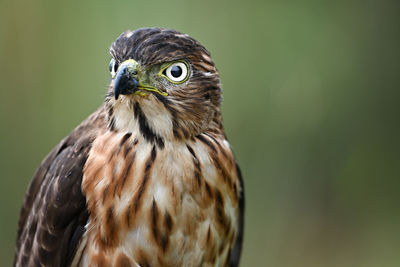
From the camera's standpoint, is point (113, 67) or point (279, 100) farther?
point (279, 100)

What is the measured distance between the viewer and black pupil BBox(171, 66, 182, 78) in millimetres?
3598

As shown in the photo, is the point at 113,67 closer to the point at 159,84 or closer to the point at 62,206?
the point at 159,84

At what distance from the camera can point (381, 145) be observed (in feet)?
19.9

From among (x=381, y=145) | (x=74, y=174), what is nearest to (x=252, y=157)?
(x=381, y=145)

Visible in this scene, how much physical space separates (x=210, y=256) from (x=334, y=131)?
2.31 m

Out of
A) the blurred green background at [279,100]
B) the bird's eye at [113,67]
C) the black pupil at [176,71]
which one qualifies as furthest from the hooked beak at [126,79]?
the blurred green background at [279,100]

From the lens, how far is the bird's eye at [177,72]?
3.58 m

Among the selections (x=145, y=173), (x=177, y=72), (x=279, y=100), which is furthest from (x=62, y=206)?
(x=279, y=100)

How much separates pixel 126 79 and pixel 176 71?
1.12 feet

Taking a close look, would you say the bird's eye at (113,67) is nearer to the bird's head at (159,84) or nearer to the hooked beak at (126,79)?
the bird's head at (159,84)

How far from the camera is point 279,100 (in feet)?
18.1

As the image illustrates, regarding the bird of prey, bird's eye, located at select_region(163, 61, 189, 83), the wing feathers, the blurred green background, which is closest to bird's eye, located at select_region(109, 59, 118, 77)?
the bird of prey

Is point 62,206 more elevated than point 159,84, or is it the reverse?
point 159,84

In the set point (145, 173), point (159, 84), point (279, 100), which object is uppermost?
A: point (159, 84)
